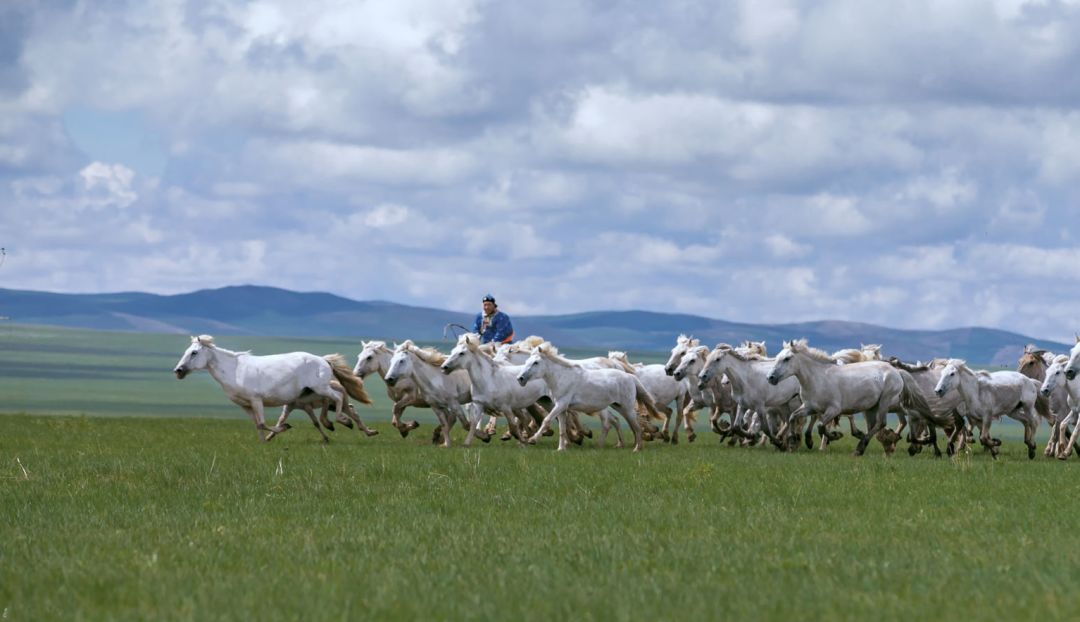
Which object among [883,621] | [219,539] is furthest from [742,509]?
[883,621]

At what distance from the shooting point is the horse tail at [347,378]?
2855 centimetres

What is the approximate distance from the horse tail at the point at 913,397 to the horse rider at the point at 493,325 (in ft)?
29.9

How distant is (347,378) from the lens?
28.6 meters

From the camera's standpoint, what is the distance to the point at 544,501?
52.3 ft

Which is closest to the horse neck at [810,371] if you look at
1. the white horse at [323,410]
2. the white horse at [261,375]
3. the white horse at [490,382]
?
the white horse at [490,382]

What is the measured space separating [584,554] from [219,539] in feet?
10.8

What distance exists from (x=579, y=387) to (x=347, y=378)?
526 cm

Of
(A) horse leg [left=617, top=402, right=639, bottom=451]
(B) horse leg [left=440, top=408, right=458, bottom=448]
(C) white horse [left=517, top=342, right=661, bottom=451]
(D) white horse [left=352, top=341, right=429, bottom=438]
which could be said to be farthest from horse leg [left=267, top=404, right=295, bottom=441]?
(A) horse leg [left=617, top=402, right=639, bottom=451]

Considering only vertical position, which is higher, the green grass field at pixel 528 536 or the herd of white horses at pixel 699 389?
the herd of white horses at pixel 699 389

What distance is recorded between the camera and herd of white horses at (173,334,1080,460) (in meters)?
25.5

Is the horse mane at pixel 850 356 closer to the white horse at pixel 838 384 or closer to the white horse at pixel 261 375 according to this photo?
the white horse at pixel 838 384

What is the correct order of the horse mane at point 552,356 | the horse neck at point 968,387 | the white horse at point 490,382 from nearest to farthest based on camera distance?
1. the horse neck at point 968,387
2. the horse mane at point 552,356
3. the white horse at point 490,382

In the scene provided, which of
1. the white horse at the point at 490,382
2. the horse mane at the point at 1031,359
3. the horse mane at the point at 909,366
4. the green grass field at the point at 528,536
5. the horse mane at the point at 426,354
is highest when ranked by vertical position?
the horse mane at the point at 1031,359

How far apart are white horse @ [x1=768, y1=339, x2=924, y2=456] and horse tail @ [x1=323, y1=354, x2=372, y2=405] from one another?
8028mm
